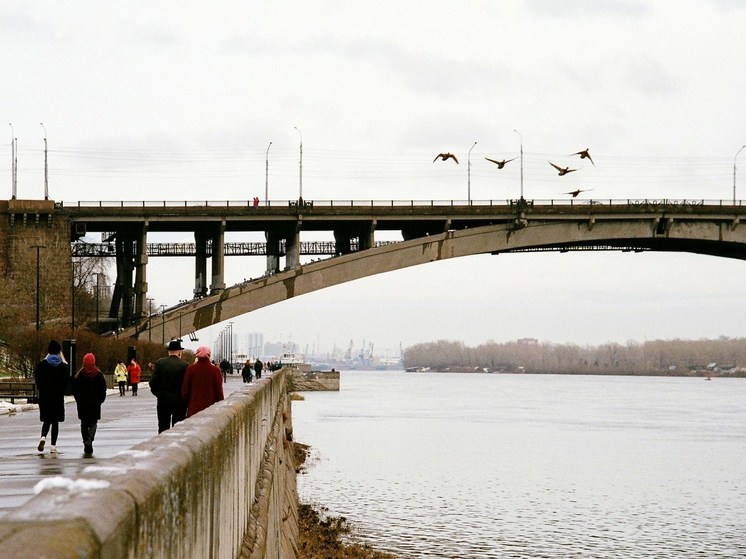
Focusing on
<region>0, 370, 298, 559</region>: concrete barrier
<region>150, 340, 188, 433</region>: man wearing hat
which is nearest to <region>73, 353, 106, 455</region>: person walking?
<region>150, 340, 188, 433</region>: man wearing hat

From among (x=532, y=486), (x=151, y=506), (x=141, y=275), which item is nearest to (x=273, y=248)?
(x=141, y=275)

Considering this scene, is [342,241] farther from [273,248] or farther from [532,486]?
[532,486]

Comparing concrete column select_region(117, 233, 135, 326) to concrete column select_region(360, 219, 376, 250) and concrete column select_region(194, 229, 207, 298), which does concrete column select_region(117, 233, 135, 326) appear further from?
concrete column select_region(360, 219, 376, 250)

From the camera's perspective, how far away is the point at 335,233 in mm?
82188

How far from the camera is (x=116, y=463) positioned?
3779mm

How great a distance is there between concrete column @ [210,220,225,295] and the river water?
10.7 meters

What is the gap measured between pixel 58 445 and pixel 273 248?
61.1 meters

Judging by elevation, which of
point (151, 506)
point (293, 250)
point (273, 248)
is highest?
point (273, 248)

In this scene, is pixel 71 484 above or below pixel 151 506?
above

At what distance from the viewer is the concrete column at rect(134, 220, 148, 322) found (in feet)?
250

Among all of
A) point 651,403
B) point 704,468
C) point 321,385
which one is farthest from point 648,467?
point 321,385

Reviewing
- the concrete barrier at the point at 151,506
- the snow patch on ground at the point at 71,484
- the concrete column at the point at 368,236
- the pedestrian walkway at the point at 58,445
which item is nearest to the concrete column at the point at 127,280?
the concrete column at the point at 368,236

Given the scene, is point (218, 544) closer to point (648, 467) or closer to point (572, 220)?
point (648, 467)

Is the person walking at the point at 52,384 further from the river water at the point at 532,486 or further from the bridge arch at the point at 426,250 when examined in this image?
the bridge arch at the point at 426,250
